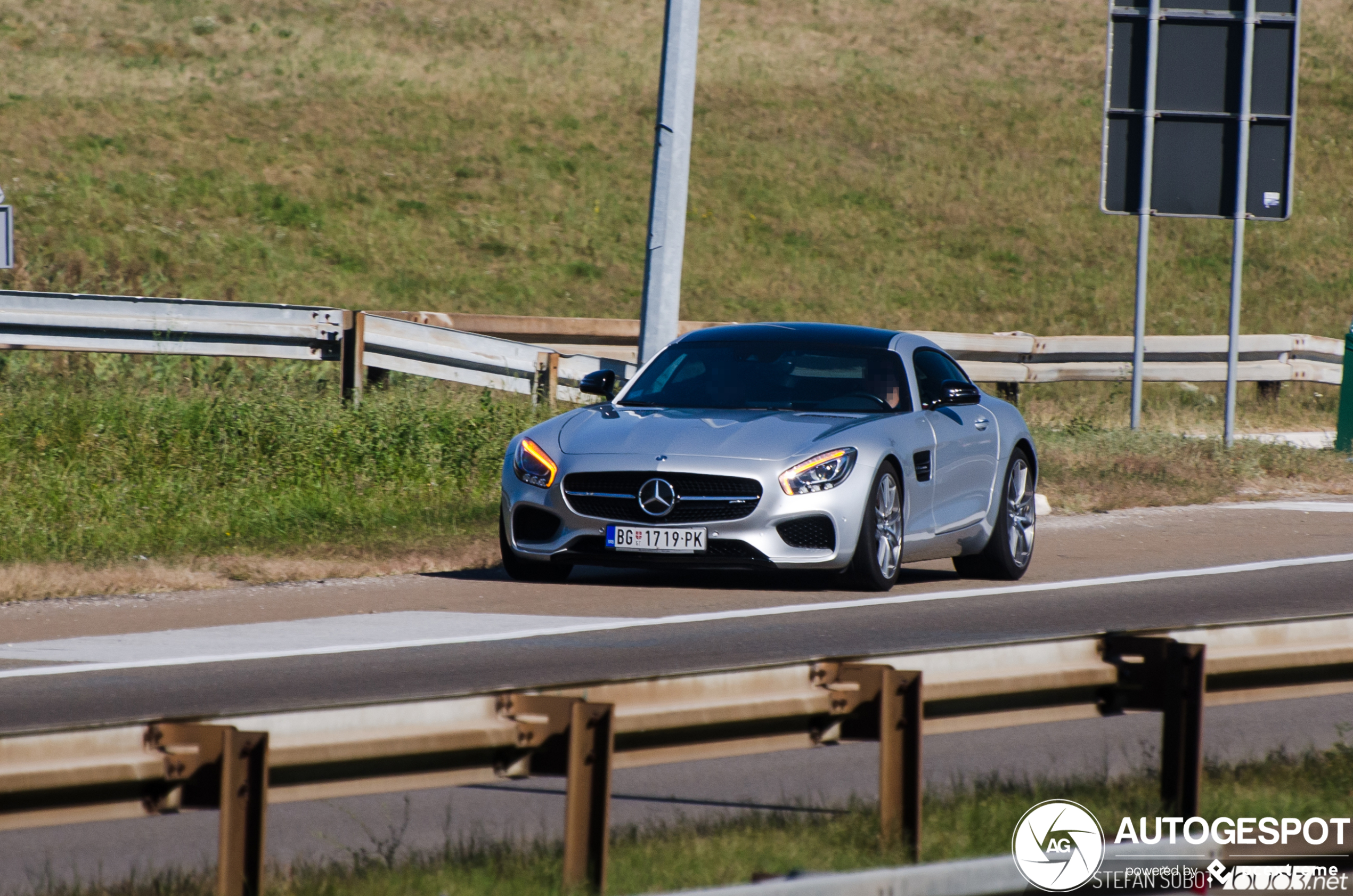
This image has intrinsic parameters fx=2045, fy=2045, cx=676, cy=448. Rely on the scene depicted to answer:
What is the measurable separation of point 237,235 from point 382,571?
81.4ft

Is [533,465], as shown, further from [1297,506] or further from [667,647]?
[1297,506]

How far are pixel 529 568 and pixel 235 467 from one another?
415 cm

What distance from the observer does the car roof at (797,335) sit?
12031 mm

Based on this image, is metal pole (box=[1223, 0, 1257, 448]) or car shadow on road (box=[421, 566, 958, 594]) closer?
car shadow on road (box=[421, 566, 958, 594])

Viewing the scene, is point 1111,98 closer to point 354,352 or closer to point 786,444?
point 354,352

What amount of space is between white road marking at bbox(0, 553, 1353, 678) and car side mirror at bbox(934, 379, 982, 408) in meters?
1.08

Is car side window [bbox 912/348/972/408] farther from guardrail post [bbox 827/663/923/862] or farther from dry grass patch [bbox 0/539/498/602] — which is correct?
guardrail post [bbox 827/663/923/862]

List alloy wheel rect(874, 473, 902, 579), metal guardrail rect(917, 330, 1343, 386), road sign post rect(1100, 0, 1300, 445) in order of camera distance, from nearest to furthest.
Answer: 1. alloy wheel rect(874, 473, 902, 579)
2. road sign post rect(1100, 0, 1300, 445)
3. metal guardrail rect(917, 330, 1343, 386)

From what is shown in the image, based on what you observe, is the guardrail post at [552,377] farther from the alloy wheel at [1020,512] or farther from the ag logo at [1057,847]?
the ag logo at [1057,847]

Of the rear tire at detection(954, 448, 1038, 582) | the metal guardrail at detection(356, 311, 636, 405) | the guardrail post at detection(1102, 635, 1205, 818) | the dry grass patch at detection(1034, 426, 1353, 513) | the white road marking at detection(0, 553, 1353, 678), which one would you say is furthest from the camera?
the metal guardrail at detection(356, 311, 636, 405)

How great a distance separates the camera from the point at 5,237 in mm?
15117

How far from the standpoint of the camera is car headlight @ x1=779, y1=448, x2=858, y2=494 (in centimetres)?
1072

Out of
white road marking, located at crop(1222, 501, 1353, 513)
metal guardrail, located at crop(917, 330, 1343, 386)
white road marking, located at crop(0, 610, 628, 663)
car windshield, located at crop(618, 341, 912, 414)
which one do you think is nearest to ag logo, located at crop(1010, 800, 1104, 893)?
white road marking, located at crop(0, 610, 628, 663)

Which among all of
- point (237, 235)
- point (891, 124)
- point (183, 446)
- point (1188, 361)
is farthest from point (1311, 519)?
point (891, 124)
